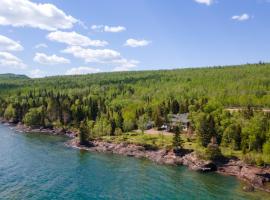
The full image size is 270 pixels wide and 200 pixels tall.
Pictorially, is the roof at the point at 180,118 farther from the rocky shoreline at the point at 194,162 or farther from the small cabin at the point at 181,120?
the rocky shoreline at the point at 194,162

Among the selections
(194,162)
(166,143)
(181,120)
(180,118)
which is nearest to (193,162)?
(194,162)

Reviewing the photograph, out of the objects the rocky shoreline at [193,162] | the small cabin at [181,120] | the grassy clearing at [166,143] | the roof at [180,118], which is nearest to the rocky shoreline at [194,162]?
the rocky shoreline at [193,162]

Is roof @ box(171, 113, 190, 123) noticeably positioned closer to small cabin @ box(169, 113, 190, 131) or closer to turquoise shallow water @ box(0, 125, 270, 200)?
small cabin @ box(169, 113, 190, 131)

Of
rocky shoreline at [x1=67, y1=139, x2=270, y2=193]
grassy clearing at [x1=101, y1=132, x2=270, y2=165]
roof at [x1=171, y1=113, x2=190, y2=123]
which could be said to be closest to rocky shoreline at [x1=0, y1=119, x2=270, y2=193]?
rocky shoreline at [x1=67, y1=139, x2=270, y2=193]

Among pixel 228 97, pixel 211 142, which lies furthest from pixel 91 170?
pixel 228 97

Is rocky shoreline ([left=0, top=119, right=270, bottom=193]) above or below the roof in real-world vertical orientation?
below

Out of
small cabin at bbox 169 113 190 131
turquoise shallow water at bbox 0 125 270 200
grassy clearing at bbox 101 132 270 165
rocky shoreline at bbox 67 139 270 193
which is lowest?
turquoise shallow water at bbox 0 125 270 200

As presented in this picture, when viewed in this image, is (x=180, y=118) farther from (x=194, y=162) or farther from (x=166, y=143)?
(x=194, y=162)

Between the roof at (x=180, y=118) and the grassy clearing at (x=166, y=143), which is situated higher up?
the roof at (x=180, y=118)
